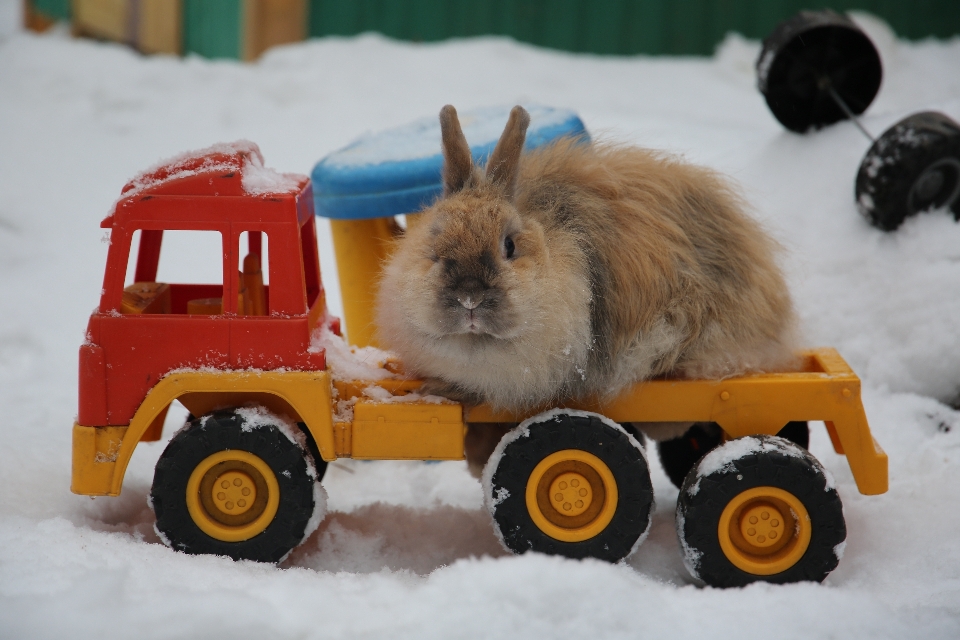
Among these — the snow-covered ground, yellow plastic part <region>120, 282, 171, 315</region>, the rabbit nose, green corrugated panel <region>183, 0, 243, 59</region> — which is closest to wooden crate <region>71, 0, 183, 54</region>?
green corrugated panel <region>183, 0, 243, 59</region>

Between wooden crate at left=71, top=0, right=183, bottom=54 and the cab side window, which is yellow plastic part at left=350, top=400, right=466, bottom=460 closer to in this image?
the cab side window

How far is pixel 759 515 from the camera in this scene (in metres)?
2.42

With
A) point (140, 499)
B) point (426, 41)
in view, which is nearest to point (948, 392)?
point (140, 499)

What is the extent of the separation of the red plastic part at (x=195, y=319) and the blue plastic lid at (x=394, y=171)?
63 cm

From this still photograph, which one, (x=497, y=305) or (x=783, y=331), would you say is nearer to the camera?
(x=497, y=305)

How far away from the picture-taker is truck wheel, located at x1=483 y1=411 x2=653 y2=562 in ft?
7.87

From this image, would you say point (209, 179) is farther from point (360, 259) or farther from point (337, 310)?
point (337, 310)

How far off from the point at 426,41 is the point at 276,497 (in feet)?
15.1

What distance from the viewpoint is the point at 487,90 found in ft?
18.7

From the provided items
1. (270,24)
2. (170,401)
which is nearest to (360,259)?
(170,401)

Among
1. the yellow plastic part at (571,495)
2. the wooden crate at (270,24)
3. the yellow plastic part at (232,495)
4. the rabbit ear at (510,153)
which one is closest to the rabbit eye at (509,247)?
the rabbit ear at (510,153)

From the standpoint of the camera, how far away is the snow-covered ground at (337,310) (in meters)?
2.09

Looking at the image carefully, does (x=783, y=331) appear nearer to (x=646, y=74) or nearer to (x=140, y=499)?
(x=140, y=499)

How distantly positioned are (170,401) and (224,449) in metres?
0.20
